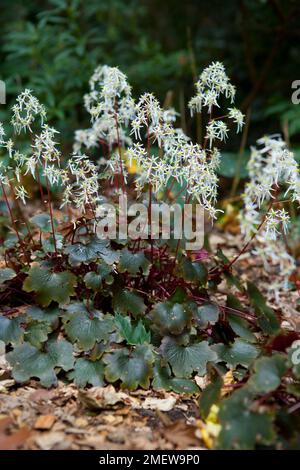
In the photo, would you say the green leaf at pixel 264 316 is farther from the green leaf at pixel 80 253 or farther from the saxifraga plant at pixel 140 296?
the green leaf at pixel 80 253

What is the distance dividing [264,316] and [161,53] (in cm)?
362

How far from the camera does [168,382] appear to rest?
187 cm

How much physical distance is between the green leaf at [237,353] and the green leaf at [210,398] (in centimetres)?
29

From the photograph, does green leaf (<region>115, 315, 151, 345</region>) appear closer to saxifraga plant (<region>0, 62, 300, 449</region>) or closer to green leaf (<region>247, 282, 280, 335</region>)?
saxifraga plant (<region>0, 62, 300, 449</region>)

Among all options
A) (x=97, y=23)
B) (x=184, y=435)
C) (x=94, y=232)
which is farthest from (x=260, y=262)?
(x=97, y=23)

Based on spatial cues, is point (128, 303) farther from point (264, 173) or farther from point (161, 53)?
point (161, 53)

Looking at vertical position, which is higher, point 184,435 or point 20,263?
point 20,263

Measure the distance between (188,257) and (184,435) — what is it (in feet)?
2.57

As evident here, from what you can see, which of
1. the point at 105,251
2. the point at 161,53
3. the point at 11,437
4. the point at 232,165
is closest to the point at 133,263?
the point at 105,251

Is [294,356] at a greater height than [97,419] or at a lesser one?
greater

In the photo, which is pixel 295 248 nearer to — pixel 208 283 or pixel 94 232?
pixel 208 283

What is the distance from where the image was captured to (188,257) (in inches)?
86.2

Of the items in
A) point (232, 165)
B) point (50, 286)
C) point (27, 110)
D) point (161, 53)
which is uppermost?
point (161, 53)
